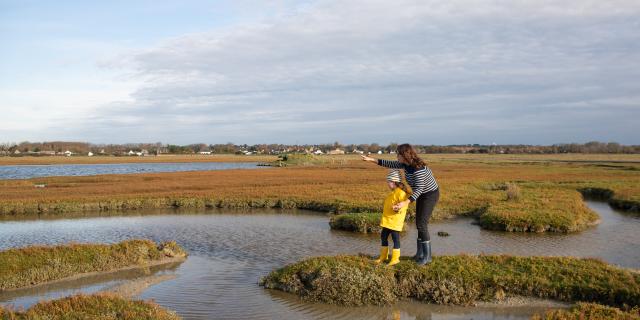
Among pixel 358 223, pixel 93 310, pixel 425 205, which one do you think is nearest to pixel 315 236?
pixel 358 223

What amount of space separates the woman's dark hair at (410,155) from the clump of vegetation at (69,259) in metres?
9.63

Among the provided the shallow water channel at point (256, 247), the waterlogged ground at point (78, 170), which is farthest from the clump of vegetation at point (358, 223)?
the waterlogged ground at point (78, 170)

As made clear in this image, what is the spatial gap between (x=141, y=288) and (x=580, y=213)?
2219 centimetres

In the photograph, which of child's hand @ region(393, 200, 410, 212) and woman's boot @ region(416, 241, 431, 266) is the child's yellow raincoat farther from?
woman's boot @ region(416, 241, 431, 266)

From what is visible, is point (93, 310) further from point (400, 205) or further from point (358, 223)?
point (358, 223)

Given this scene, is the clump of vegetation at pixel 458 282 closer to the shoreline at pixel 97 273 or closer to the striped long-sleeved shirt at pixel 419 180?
the striped long-sleeved shirt at pixel 419 180

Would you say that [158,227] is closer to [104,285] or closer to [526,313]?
[104,285]

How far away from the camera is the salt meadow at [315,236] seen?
11.5 m

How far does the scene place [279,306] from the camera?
11.5 m

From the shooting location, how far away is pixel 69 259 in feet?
49.9

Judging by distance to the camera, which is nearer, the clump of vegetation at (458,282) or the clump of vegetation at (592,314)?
the clump of vegetation at (592,314)

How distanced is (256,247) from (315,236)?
11.0 ft

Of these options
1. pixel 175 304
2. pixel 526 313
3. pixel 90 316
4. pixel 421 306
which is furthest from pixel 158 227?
pixel 526 313

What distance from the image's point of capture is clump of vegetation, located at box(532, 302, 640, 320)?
364 inches
